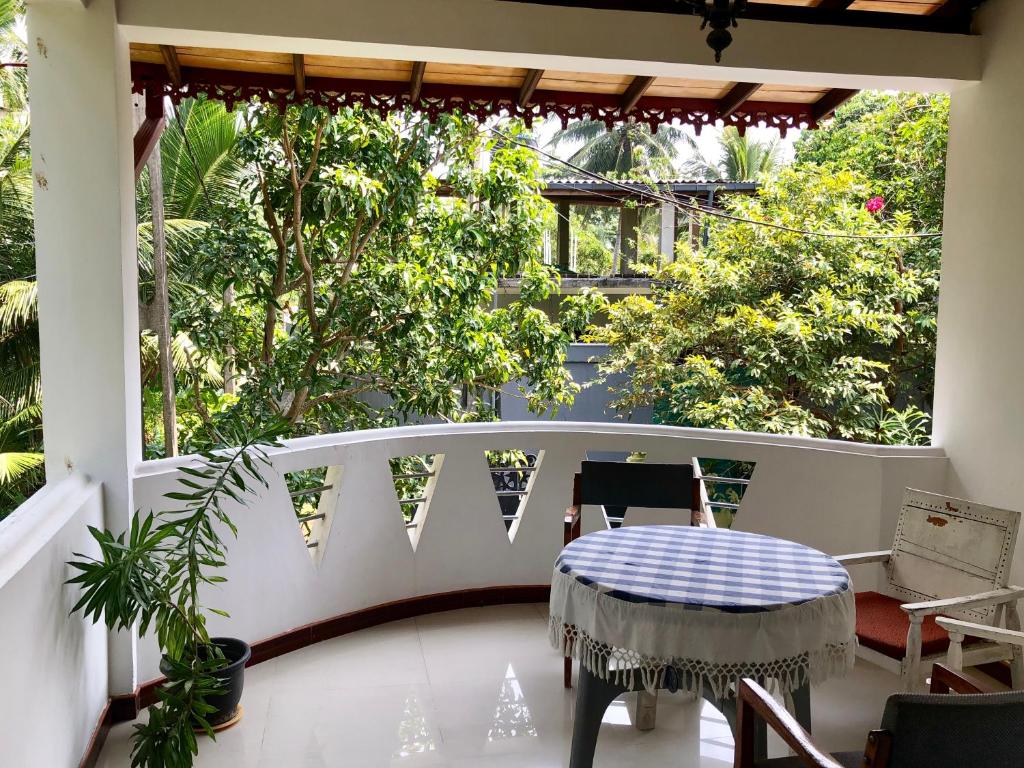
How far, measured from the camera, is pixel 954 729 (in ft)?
4.83

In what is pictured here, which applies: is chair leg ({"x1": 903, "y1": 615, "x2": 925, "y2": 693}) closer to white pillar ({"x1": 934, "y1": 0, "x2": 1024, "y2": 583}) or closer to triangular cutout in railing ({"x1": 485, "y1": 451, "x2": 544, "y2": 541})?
white pillar ({"x1": 934, "y1": 0, "x2": 1024, "y2": 583})

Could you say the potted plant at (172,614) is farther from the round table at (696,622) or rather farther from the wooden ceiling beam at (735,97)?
the wooden ceiling beam at (735,97)

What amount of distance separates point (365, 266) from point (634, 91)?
271cm

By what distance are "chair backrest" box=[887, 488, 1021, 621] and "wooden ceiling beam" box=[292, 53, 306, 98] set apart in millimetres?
3010

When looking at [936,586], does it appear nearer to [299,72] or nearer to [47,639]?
[47,639]

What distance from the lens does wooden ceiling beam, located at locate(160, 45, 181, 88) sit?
3479 millimetres

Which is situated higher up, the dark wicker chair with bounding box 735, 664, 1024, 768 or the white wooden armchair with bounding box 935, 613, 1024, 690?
the dark wicker chair with bounding box 735, 664, 1024, 768

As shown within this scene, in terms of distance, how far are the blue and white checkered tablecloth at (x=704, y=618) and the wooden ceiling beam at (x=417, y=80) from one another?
7.42 feet

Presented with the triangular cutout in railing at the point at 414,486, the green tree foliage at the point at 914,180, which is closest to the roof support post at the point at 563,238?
the green tree foliage at the point at 914,180

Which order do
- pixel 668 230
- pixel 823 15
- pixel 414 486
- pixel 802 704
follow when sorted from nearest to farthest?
pixel 802 704 < pixel 823 15 < pixel 414 486 < pixel 668 230

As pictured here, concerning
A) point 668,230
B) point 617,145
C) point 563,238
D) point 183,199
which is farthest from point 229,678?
point 617,145

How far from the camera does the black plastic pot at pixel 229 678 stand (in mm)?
3090

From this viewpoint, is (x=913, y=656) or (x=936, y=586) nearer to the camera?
(x=913, y=656)

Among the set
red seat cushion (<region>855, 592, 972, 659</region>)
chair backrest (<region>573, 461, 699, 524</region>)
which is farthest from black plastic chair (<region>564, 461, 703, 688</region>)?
red seat cushion (<region>855, 592, 972, 659</region>)
